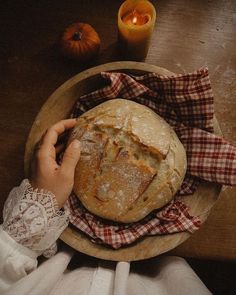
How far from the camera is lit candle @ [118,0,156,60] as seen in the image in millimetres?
946

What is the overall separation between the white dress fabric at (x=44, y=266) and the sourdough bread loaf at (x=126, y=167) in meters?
0.10

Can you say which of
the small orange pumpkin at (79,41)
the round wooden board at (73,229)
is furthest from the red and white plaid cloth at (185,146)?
the small orange pumpkin at (79,41)

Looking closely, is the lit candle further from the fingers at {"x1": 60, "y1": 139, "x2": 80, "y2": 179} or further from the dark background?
the fingers at {"x1": 60, "y1": 139, "x2": 80, "y2": 179}

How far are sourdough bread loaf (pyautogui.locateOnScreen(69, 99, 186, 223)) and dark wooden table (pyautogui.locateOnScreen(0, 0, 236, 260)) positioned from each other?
202 mm

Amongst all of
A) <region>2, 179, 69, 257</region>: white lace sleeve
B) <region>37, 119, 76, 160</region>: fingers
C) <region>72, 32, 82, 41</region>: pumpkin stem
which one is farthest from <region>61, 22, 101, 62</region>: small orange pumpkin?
<region>2, 179, 69, 257</region>: white lace sleeve

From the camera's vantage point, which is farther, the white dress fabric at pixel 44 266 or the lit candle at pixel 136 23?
the lit candle at pixel 136 23

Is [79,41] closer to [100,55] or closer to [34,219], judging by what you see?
[100,55]

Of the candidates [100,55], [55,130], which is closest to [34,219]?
[55,130]

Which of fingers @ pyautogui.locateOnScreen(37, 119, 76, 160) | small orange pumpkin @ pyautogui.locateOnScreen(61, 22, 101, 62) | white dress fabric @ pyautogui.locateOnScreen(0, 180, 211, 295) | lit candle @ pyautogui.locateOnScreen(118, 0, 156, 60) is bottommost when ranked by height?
white dress fabric @ pyautogui.locateOnScreen(0, 180, 211, 295)

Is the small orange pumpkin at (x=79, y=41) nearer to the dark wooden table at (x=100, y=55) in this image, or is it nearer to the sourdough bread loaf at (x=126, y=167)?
the dark wooden table at (x=100, y=55)

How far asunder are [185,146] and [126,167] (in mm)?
175

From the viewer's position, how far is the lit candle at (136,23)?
95cm

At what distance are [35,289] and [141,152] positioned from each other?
1.26 ft

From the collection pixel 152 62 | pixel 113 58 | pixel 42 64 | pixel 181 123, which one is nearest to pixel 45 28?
pixel 42 64
